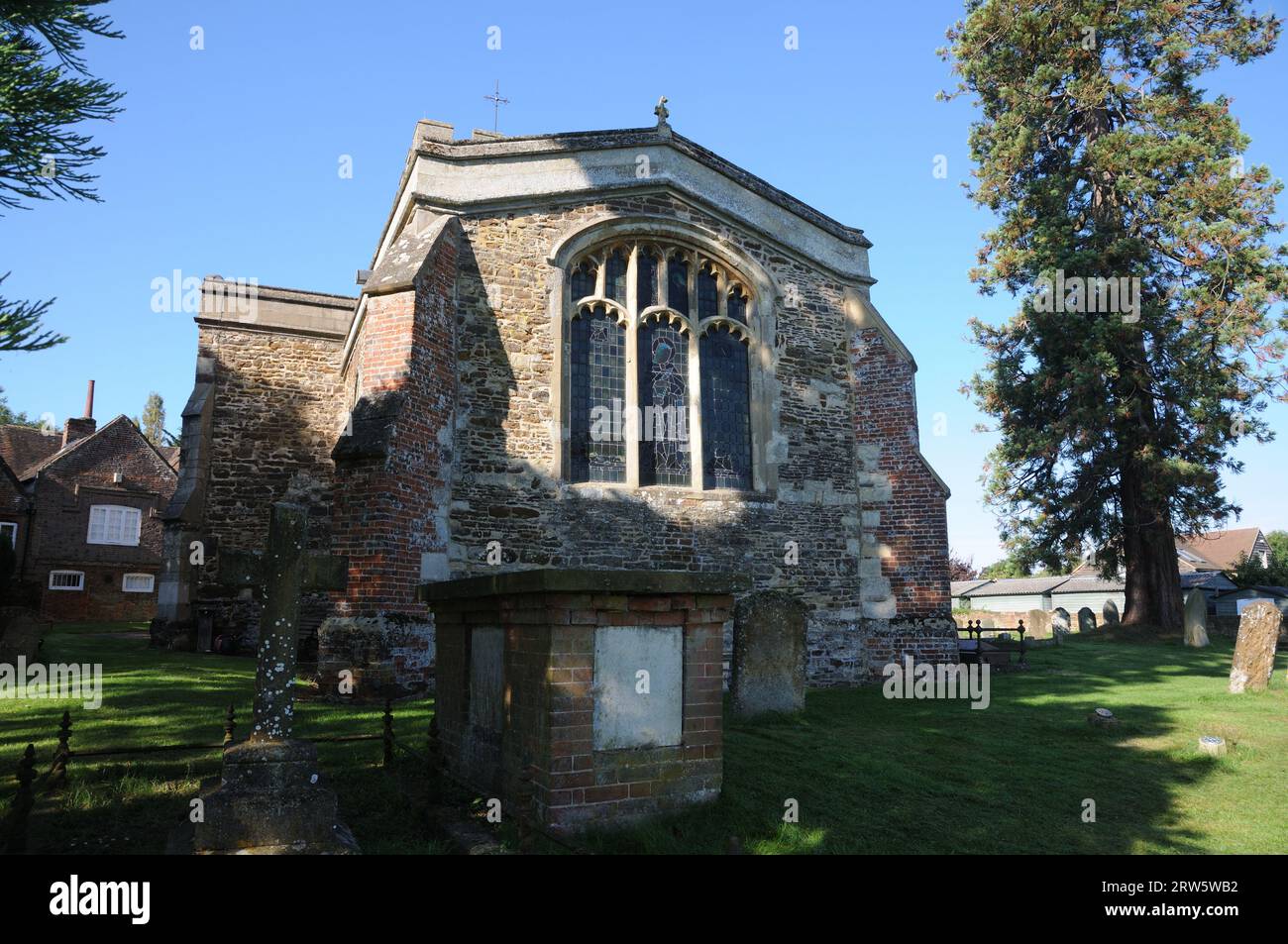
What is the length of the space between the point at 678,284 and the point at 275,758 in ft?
37.6

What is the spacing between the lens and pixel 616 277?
13766mm

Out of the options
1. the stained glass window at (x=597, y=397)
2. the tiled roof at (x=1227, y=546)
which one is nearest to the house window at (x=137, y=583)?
the stained glass window at (x=597, y=397)

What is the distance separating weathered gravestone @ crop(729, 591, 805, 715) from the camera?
32.2ft

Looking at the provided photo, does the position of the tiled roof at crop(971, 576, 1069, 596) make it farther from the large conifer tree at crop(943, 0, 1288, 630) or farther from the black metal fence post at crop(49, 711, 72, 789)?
the black metal fence post at crop(49, 711, 72, 789)

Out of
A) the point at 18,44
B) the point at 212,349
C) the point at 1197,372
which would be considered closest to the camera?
the point at 18,44

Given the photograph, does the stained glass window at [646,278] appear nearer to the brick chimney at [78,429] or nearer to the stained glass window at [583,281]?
the stained glass window at [583,281]

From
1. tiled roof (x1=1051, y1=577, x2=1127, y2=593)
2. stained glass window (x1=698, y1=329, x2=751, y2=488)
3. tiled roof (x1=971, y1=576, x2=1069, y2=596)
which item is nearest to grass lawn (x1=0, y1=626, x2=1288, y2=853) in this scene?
stained glass window (x1=698, y1=329, x2=751, y2=488)

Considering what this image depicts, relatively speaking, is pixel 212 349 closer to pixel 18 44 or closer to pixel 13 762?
pixel 18 44

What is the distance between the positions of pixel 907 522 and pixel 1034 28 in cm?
1664

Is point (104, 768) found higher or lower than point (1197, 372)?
lower

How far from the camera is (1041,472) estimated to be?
2281cm

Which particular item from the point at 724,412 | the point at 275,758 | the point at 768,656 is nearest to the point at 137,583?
the point at 724,412
